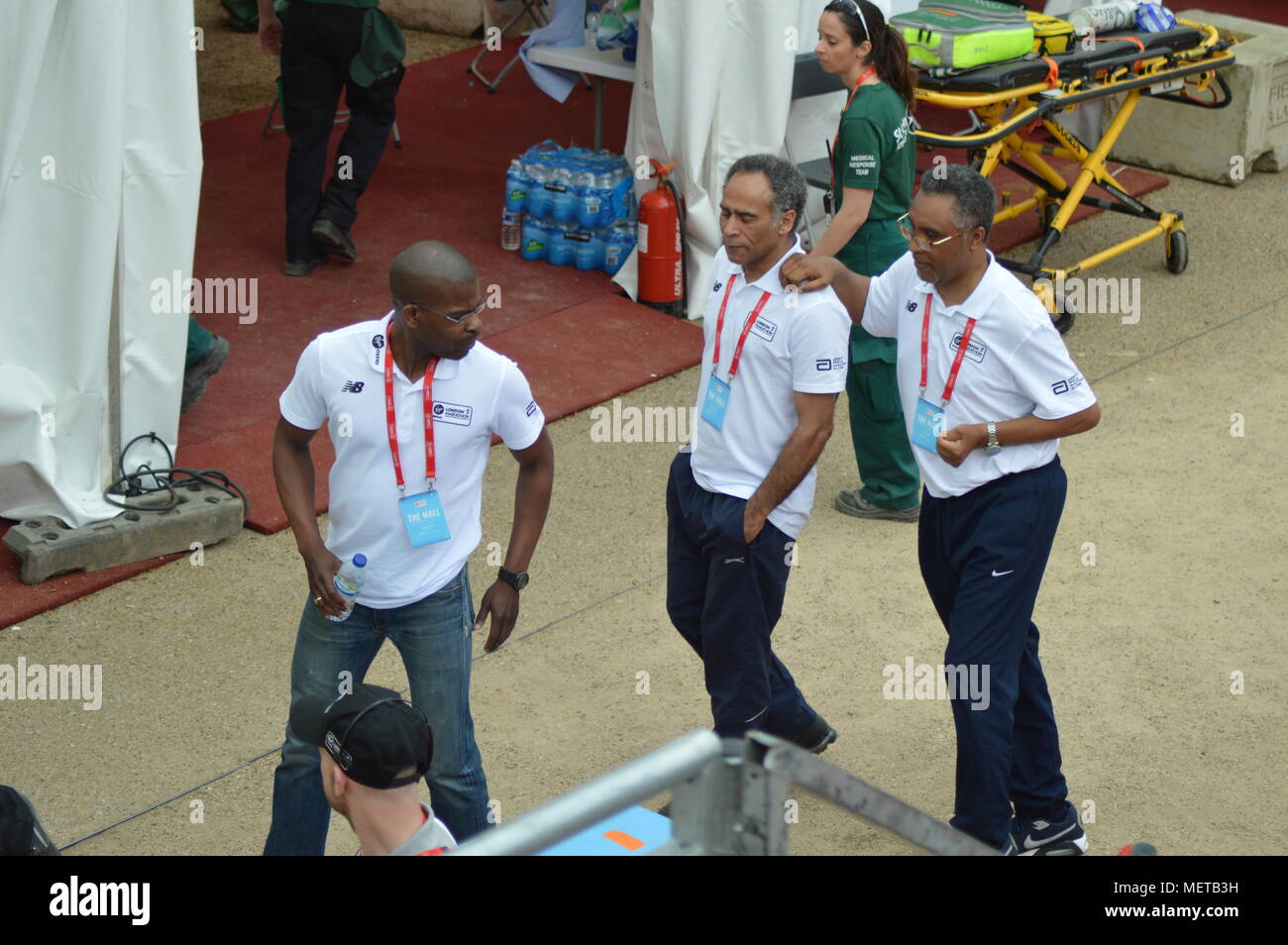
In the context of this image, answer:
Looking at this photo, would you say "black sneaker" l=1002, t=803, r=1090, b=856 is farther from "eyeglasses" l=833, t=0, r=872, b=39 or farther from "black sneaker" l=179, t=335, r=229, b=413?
"black sneaker" l=179, t=335, r=229, b=413

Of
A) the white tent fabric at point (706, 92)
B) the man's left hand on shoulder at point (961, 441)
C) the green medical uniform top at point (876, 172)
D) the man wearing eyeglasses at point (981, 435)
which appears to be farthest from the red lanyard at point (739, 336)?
the white tent fabric at point (706, 92)

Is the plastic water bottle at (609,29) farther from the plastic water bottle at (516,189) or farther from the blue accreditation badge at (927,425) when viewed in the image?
the blue accreditation badge at (927,425)

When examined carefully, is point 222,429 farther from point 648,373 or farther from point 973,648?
point 973,648

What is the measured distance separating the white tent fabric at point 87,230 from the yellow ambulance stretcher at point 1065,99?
3429 millimetres

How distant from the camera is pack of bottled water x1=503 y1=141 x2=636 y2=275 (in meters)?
9.37

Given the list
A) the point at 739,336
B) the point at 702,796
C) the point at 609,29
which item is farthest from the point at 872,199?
the point at 702,796

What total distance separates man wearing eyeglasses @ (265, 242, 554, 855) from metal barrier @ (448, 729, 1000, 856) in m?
2.02

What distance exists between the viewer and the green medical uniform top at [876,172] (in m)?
6.41

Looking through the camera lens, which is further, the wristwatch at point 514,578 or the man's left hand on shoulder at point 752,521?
the man's left hand on shoulder at point 752,521

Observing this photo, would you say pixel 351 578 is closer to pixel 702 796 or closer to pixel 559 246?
pixel 702 796

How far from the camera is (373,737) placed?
3.22m

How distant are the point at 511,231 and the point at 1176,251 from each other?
400 cm

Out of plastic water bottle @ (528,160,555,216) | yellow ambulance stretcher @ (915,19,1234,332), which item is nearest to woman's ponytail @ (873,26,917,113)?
yellow ambulance stretcher @ (915,19,1234,332)

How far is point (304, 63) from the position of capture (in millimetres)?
8938
